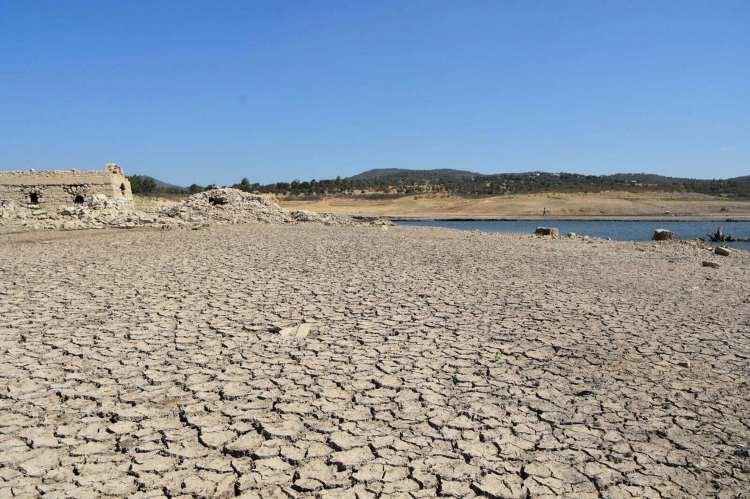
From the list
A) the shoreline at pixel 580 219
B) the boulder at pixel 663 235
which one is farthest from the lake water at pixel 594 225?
the boulder at pixel 663 235

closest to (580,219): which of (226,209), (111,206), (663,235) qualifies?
(663,235)

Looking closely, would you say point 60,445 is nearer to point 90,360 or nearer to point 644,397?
point 90,360

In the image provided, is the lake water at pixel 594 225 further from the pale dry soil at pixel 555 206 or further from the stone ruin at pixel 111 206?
the stone ruin at pixel 111 206

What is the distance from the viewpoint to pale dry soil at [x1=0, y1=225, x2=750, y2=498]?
3113mm

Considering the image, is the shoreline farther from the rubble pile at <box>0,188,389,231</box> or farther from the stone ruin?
the rubble pile at <box>0,188,389,231</box>

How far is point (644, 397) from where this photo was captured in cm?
422

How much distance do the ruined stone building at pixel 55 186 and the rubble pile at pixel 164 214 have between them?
1.49 feet

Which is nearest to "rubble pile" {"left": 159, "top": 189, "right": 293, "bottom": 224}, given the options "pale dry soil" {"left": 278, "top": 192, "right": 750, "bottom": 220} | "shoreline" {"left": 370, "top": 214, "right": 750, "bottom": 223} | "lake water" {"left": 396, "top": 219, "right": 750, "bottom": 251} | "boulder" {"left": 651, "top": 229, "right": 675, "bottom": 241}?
"lake water" {"left": 396, "top": 219, "right": 750, "bottom": 251}

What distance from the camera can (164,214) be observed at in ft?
70.7

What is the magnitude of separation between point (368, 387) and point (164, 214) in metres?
19.5

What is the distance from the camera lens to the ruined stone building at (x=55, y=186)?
22125 mm

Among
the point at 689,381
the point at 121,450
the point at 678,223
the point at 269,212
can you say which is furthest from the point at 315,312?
the point at 678,223

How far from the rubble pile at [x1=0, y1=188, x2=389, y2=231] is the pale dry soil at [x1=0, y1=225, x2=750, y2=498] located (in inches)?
427

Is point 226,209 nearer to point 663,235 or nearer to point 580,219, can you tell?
point 663,235
